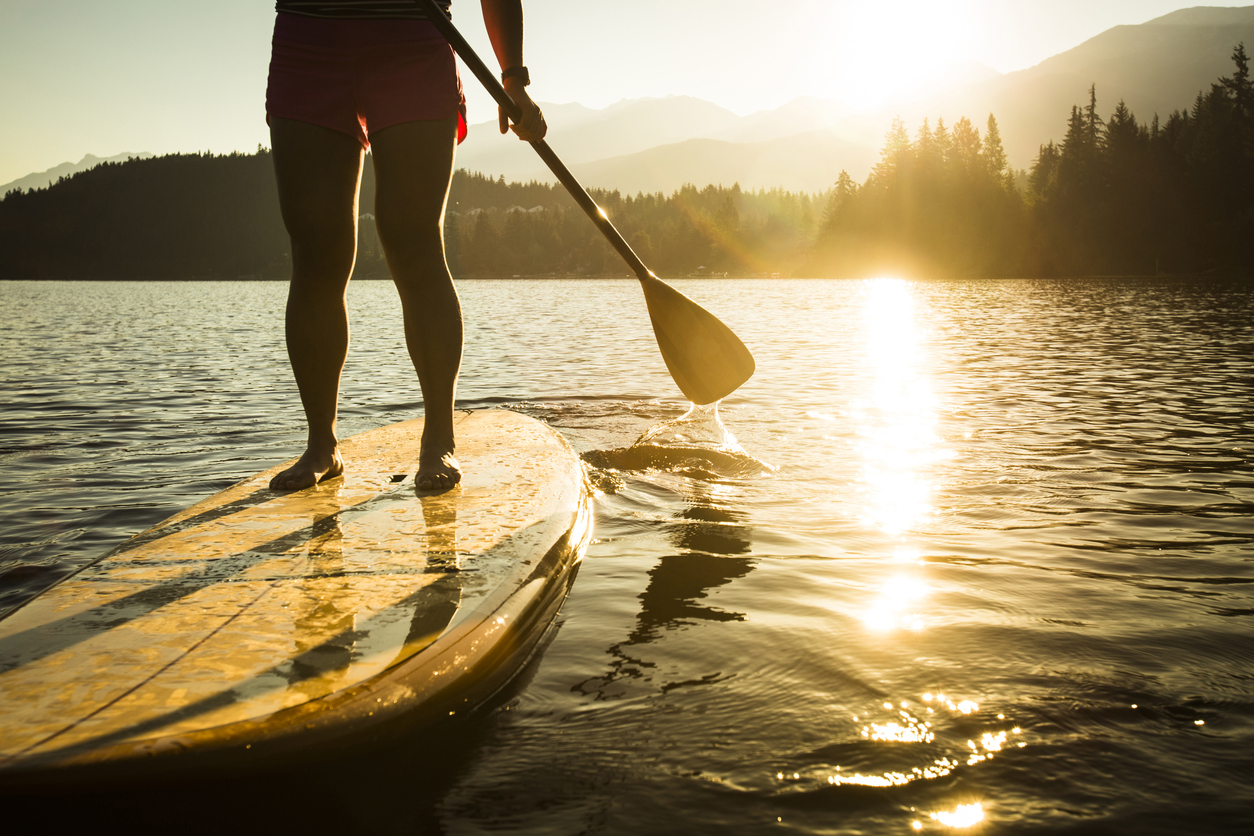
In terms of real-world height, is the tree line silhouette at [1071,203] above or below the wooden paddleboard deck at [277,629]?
above

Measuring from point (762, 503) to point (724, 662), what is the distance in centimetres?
163

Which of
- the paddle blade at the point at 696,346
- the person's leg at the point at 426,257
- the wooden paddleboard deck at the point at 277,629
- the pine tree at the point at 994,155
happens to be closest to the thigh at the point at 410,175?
the person's leg at the point at 426,257

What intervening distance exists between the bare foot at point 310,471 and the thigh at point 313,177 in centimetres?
71

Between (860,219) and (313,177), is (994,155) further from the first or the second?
(313,177)

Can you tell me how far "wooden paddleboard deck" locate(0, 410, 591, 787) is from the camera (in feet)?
3.75

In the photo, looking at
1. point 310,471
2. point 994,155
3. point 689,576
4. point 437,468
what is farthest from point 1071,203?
point 310,471

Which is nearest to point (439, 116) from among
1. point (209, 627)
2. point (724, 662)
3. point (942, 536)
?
point (209, 627)

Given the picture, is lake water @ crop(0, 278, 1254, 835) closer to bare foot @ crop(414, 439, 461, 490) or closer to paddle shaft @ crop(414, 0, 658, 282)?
bare foot @ crop(414, 439, 461, 490)

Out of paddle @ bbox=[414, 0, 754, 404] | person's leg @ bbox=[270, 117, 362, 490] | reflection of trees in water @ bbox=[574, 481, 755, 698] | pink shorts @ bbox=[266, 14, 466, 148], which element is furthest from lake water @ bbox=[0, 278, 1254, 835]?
pink shorts @ bbox=[266, 14, 466, 148]

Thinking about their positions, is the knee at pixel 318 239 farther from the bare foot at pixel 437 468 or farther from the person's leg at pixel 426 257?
the bare foot at pixel 437 468

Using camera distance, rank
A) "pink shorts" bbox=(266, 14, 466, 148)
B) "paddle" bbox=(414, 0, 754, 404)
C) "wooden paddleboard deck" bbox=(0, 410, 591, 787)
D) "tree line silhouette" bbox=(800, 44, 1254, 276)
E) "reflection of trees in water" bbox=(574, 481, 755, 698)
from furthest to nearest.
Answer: "tree line silhouette" bbox=(800, 44, 1254, 276) < "paddle" bbox=(414, 0, 754, 404) < "pink shorts" bbox=(266, 14, 466, 148) < "reflection of trees in water" bbox=(574, 481, 755, 698) < "wooden paddleboard deck" bbox=(0, 410, 591, 787)

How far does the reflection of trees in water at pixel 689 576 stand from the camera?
1.85 meters

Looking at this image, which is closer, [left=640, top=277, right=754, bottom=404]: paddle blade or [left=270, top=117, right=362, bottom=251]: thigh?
[left=270, top=117, right=362, bottom=251]: thigh

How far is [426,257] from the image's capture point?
105 inches
